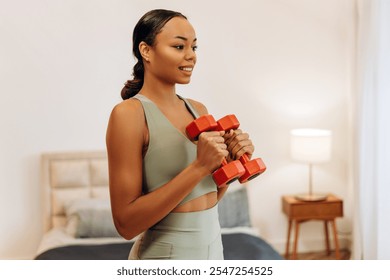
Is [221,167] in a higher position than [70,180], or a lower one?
higher

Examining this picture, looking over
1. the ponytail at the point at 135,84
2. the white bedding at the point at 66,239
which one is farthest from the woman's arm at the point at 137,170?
the white bedding at the point at 66,239

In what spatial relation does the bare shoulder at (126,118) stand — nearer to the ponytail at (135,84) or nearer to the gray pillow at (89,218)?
the ponytail at (135,84)

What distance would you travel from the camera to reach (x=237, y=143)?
120cm

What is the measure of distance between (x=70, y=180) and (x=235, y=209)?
29.5 inches

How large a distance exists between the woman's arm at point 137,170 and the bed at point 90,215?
1.26m

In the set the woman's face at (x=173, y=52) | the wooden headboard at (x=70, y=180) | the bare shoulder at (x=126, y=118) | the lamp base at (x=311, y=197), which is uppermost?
the woman's face at (x=173, y=52)

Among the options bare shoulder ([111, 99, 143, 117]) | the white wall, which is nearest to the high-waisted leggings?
bare shoulder ([111, 99, 143, 117])

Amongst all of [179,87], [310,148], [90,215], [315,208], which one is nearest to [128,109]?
[179,87]

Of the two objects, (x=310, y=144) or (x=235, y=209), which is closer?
(x=310, y=144)

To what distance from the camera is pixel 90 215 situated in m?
2.60

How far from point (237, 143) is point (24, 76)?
3.74 ft

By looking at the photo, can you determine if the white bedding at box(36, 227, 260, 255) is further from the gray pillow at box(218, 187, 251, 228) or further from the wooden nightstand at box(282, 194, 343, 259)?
the wooden nightstand at box(282, 194, 343, 259)

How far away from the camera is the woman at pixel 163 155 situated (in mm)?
1153

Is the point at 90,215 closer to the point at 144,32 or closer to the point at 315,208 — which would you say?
the point at 315,208
